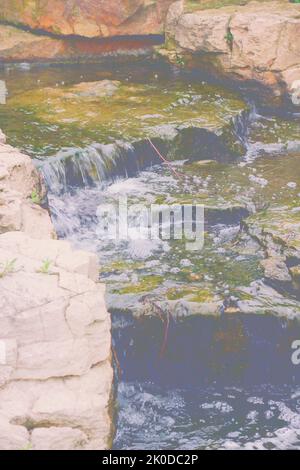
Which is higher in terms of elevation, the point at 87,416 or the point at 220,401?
the point at 87,416

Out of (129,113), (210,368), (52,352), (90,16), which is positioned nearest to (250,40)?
(129,113)

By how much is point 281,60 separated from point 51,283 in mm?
6284

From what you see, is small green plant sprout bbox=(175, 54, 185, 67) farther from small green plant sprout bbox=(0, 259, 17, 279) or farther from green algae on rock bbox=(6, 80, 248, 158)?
small green plant sprout bbox=(0, 259, 17, 279)

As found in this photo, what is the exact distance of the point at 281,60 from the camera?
1057 centimetres

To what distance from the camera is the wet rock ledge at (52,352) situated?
4.82m

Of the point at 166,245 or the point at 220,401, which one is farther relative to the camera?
the point at 166,245

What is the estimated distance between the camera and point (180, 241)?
310 inches

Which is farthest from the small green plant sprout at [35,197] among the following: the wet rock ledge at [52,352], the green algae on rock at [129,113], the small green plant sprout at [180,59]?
the small green plant sprout at [180,59]

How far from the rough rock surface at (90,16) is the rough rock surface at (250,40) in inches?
37.6

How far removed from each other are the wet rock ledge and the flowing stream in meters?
0.99

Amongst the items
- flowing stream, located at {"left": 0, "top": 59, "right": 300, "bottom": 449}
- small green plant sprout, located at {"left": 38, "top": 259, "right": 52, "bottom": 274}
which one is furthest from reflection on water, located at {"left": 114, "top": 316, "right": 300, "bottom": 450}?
small green plant sprout, located at {"left": 38, "top": 259, "right": 52, "bottom": 274}

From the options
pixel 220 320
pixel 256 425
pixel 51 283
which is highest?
pixel 51 283

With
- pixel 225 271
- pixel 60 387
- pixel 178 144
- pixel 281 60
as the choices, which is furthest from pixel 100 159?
pixel 60 387
